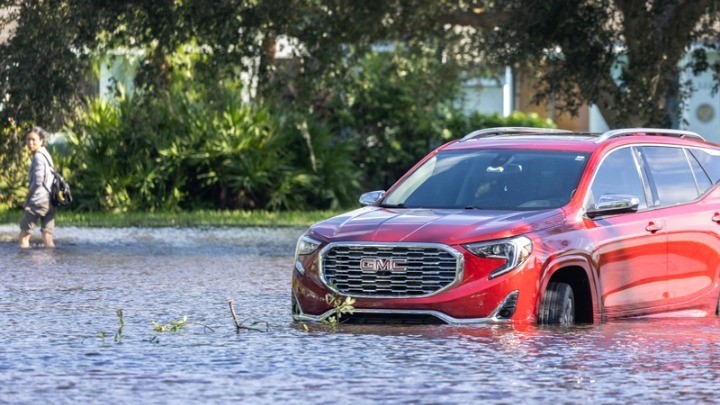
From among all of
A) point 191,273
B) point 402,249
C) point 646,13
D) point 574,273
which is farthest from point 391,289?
point 646,13

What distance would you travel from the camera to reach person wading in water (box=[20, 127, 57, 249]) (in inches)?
798

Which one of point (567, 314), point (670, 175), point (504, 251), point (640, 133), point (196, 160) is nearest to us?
point (504, 251)

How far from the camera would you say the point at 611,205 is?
37.2 feet

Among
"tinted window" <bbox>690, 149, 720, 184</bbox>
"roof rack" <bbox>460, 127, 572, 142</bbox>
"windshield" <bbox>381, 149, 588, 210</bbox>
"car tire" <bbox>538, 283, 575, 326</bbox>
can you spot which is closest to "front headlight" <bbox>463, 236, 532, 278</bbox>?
"car tire" <bbox>538, 283, 575, 326</bbox>

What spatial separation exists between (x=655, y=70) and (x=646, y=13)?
0.78 meters

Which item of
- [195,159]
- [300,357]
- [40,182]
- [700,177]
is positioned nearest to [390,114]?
[195,159]

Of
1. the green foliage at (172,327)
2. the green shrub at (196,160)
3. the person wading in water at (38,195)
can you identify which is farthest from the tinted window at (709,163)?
the green shrub at (196,160)

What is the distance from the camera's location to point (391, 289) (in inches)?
430

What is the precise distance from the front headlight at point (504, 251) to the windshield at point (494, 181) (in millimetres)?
775

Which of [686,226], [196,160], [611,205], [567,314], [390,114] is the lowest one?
[567,314]

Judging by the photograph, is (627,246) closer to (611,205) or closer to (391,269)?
(611,205)

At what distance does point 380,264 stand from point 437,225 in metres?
0.46

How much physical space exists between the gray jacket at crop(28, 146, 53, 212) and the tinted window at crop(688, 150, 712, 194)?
987 cm

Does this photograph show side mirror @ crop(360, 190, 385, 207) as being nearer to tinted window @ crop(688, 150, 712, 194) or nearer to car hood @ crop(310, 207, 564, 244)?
car hood @ crop(310, 207, 564, 244)
